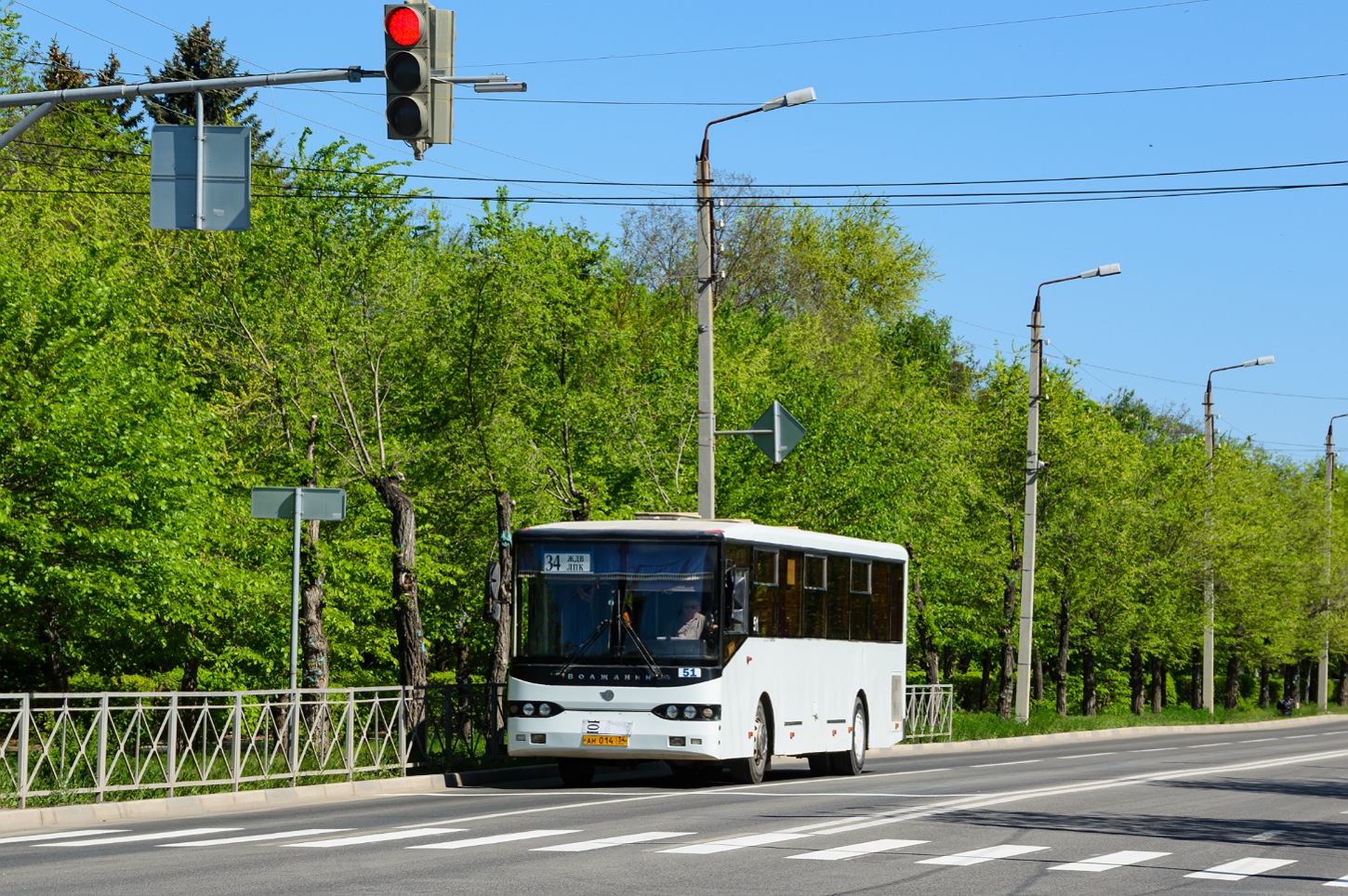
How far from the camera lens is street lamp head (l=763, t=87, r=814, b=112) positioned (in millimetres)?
25469

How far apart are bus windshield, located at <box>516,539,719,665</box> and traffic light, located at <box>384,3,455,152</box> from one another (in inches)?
404

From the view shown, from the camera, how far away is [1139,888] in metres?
11.9

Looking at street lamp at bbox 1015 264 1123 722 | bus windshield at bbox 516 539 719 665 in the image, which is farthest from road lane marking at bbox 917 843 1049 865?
street lamp at bbox 1015 264 1123 722

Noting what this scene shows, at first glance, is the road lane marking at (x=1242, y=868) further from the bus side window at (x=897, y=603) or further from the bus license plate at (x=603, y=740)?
the bus side window at (x=897, y=603)

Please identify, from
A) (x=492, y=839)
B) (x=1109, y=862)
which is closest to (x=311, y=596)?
(x=492, y=839)

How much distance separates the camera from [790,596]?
79.3 ft

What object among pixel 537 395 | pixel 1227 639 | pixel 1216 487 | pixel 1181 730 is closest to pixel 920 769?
pixel 537 395

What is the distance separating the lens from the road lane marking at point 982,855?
13.2 meters

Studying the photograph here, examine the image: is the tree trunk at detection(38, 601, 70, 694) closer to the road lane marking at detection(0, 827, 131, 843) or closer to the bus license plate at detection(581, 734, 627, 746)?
the bus license plate at detection(581, 734, 627, 746)

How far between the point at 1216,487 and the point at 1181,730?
957cm

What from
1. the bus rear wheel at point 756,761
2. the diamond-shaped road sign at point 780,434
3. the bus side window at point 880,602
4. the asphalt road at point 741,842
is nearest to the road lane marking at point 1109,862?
the asphalt road at point 741,842

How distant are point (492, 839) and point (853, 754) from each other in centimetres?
1227

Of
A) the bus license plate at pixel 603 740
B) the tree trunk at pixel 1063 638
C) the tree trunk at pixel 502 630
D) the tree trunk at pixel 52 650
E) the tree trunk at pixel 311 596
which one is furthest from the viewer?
the tree trunk at pixel 1063 638

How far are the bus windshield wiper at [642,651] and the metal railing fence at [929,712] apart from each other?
15.0 m
